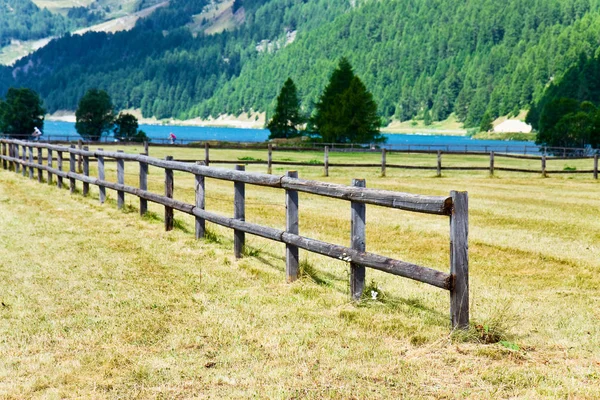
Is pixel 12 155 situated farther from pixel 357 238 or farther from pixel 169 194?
pixel 357 238

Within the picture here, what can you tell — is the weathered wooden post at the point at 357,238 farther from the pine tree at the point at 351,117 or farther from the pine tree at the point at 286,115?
the pine tree at the point at 286,115

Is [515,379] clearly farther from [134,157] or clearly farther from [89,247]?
[134,157]

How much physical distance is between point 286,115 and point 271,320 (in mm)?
102241

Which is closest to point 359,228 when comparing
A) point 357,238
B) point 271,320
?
point 357,238

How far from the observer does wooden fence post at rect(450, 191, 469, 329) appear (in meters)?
6.89

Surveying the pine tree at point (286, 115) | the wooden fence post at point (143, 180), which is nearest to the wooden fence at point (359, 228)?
the wooden fence post at point (143, 180)

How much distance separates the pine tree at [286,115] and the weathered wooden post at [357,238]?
329ft

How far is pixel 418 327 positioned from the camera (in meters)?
7.39

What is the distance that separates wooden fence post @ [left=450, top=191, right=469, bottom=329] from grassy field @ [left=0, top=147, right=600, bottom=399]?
0.22 m

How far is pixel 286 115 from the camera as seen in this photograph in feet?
357

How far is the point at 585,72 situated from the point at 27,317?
150 metres

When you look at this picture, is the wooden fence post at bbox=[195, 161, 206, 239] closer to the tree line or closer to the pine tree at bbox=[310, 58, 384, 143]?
the pine tree at bbox=[310, 58, 384, 143]

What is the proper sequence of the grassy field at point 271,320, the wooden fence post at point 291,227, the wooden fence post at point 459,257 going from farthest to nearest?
the wooden fence post at point 291,227, the wooden fence post at point 459,257, the grassy field at point 271,320

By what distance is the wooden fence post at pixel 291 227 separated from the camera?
31.4ft
